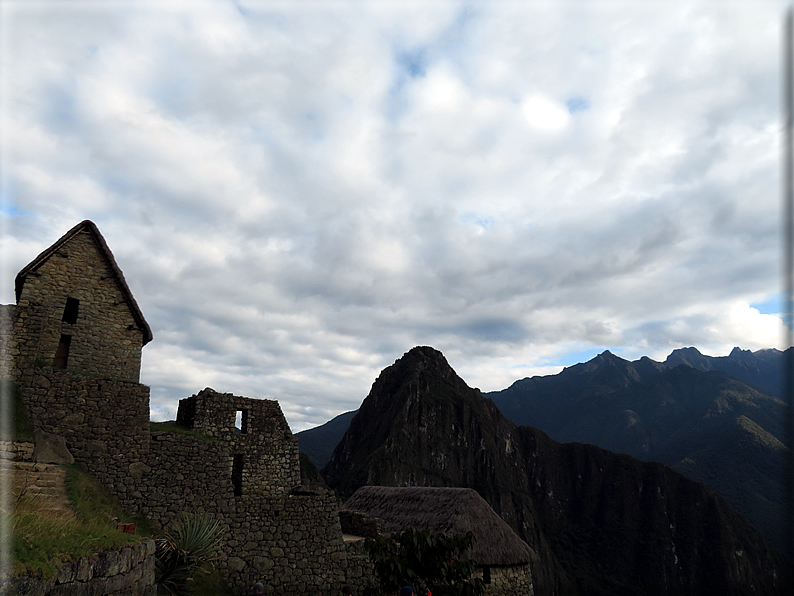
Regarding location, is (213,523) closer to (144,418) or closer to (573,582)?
(144,418)

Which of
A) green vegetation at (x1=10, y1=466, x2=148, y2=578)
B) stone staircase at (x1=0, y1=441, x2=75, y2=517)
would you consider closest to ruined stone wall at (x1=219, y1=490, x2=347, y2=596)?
green vegetation at (x1=10, y1=466, x2=148, y2=578)

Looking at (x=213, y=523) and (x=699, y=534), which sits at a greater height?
(x=213, y=523)

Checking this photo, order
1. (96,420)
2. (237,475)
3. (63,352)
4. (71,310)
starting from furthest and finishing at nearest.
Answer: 1. (237,475)
2. (71,310)
3. (63,352)
4. (96,420)

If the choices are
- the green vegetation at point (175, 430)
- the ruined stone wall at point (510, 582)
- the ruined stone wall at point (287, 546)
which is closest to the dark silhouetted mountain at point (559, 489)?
the ruined stone wall at point (510, 582)

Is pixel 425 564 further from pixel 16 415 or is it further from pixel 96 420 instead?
pixel 16 415

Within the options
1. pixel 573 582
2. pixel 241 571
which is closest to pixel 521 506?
pixel 573 582

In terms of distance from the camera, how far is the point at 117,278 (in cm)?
1413

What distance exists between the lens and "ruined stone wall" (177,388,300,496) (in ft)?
44.6

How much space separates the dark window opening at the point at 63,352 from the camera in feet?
42.4

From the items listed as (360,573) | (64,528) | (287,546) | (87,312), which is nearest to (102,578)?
(64,528)

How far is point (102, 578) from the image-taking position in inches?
285

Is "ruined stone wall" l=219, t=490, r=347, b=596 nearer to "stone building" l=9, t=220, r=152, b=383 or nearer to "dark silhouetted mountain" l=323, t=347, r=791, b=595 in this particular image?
"stone building" l=9, t=220, r=152, b=383

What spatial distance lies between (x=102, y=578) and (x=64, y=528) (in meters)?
1.02

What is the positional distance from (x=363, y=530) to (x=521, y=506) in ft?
451
